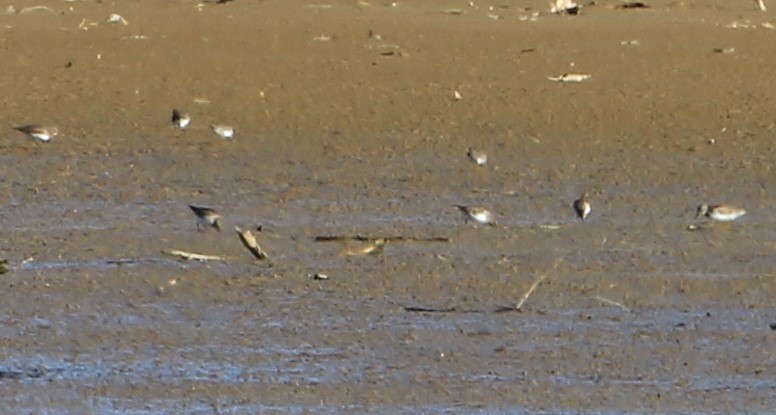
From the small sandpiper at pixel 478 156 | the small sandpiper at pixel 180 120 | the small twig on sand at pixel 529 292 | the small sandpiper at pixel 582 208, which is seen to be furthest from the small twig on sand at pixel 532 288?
the small sandpiper at pixel 180 120

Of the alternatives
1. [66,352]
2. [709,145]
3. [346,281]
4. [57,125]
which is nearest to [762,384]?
[346,281]

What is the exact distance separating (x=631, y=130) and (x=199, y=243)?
2357mm

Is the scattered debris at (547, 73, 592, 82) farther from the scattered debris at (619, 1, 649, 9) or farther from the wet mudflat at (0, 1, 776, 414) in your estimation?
the scattered debris at (619, 1, 649, 9)

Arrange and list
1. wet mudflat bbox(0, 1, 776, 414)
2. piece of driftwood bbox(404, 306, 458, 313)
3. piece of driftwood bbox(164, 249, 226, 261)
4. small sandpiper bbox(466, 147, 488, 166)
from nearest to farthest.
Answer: wet mudflat bbox(0, 1, 776, 414), piece of driftwood bbox(404, 306, 458, 313), piece of driftwood bbox(164, 249, 226, 261), small sandpiper bbox(466, 147, 488, 166)

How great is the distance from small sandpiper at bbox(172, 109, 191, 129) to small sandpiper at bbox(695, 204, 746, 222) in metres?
2.28

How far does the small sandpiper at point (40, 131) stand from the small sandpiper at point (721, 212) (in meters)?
2.59

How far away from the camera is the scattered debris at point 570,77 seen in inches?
349

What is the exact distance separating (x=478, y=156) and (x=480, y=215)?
38.2 inches

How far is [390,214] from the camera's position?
263 inches

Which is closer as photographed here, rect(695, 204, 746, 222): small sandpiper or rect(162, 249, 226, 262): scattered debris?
rect(162, 249, 226, 262): scattered debris

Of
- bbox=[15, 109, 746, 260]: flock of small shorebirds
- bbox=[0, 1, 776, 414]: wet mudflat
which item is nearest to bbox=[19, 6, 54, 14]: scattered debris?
bbox=[0, 1, 776, 414]: wet mudflat

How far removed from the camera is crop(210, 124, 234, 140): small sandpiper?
7847 millimetres

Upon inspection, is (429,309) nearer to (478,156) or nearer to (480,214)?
(480,214)

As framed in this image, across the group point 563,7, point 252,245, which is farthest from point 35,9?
point 252,245
